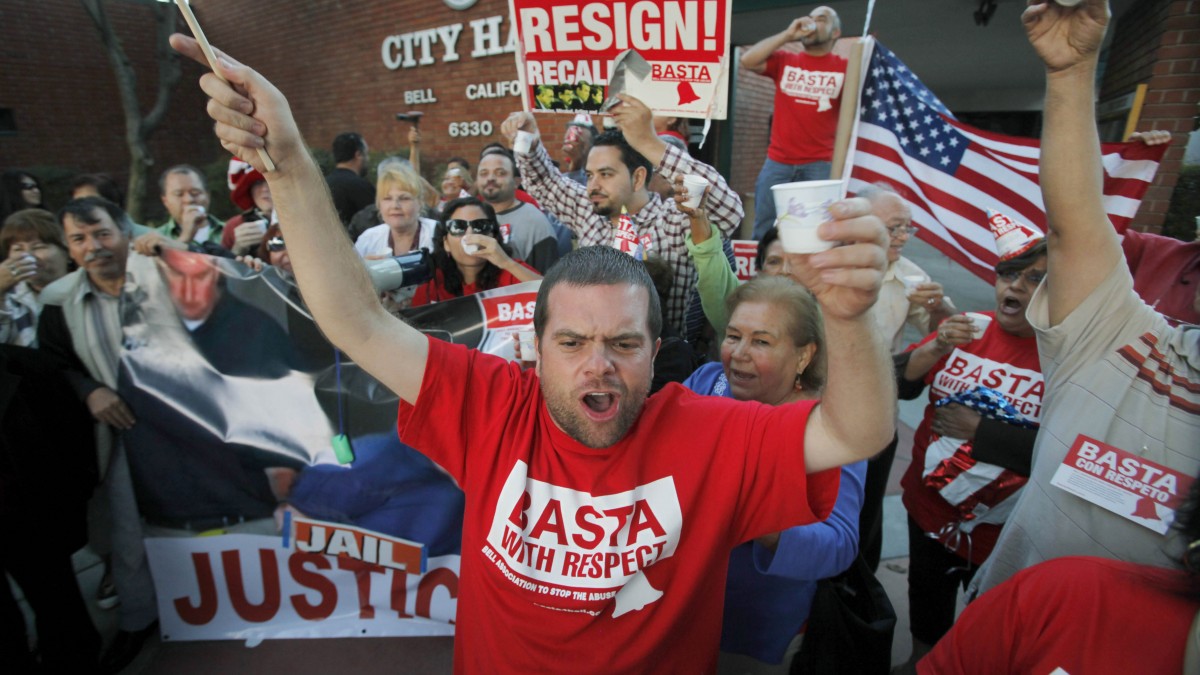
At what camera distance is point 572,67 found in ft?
11.0

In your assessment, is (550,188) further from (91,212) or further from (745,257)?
(91,212)

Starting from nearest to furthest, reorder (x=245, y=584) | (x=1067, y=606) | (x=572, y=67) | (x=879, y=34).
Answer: (x=1067, y=606) → (x=245, y=584) → (x=572, y=67) → (x=879, y=34)

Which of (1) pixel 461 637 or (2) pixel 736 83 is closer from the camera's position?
(1) pixel 461 637

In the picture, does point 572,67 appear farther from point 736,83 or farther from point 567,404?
point 736,83

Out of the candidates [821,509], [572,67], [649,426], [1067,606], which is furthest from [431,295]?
[1067,606]

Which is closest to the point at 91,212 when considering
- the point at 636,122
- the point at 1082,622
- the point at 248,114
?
the point at 248,114

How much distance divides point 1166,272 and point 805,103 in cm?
335

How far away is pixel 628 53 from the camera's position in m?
2.78

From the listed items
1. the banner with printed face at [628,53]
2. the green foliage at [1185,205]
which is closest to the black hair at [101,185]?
the banner with printed face at [628,53]

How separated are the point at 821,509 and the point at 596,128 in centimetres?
551

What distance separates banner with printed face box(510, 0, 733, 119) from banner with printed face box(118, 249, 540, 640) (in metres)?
1.24

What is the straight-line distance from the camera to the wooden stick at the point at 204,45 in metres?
1.10

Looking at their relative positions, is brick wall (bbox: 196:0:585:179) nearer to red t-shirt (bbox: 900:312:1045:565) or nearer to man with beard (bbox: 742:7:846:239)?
man with beard (bbox: 742:7:846:239)

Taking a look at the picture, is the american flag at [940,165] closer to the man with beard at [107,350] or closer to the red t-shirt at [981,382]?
the red t-shirt at [981,382]
